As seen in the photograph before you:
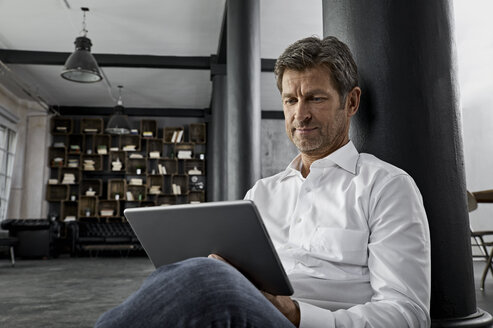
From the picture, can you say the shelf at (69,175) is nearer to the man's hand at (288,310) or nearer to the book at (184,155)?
the book at (184,155)

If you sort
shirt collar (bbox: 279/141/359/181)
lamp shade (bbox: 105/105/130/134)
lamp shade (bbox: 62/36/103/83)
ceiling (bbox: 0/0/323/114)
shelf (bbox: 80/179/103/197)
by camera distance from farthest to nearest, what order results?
shelf (bbox: 80/179/103/197) < lamp shade (bbox: 105/105/130/134) < ceiling (bbox: 0/0/323/114) < lamp shade (bbox: 62/36/103/83) < shirt collar (bbox: 279/141/359/181)

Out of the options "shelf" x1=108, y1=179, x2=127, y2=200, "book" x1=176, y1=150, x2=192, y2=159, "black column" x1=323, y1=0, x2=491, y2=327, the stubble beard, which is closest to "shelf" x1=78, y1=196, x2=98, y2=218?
"shelf" x1=108, y1=179, x2=127, y2=200

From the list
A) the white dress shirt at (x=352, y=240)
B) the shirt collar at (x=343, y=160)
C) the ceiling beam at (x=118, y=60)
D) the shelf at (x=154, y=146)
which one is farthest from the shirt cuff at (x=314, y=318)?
the shelf at (x=154, y=146)

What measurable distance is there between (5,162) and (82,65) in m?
5.71

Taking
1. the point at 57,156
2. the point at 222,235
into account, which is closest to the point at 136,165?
the point at 57,156

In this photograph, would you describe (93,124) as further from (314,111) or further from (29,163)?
(314,111)

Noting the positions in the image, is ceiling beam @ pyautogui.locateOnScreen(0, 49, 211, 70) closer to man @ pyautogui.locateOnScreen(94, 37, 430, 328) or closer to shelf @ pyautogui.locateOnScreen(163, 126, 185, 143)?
shelf @ pyautogui.locateOnScreen(163, 126, 185, 143)

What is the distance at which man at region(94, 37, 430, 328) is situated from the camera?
87 cm

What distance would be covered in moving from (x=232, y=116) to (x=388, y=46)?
177 inches

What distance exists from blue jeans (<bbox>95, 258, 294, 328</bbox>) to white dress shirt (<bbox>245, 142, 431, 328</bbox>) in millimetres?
254

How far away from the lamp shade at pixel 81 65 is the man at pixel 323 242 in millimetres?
4995

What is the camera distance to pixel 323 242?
4.36ft

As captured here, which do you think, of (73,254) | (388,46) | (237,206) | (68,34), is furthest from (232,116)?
(73,254)

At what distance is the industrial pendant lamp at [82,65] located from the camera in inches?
236
